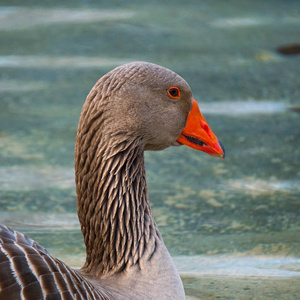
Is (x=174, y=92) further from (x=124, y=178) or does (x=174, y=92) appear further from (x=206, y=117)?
(x=206, y=117)

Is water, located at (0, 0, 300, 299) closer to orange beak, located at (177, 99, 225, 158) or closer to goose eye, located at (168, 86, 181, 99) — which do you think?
orange beak, located at (177, 99, 225, 158)

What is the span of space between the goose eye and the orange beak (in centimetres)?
16

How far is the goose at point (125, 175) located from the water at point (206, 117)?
0.78m

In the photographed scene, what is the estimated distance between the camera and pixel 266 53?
29.0ft

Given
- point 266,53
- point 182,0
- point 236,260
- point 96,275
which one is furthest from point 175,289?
point 182,0

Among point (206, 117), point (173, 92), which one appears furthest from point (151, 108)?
point (206, 117)

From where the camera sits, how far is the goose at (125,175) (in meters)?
3.52

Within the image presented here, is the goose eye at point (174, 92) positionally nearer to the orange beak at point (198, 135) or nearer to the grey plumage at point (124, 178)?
the grey plumage at point (124, 178)

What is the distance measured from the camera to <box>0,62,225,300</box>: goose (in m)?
3.52

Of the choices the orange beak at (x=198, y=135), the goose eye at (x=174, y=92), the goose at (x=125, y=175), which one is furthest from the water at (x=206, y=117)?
the goose eye at (x=174, y=92)

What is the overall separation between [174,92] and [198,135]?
12.4 inches

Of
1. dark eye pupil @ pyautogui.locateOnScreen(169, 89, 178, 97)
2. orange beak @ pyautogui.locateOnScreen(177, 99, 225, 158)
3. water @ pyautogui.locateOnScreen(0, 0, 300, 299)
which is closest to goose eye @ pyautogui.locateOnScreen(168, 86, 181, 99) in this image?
dark eye pupil @ pyautogui.locateOnScreen(169, 89, 178, 97)

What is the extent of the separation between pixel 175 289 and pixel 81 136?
3.01 feet

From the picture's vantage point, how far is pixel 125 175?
363cm
